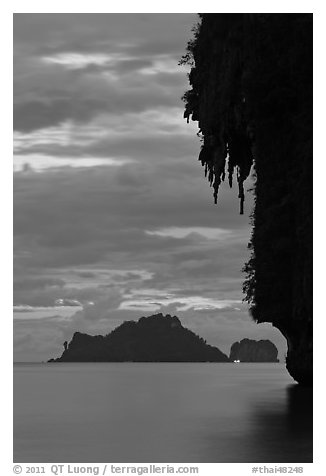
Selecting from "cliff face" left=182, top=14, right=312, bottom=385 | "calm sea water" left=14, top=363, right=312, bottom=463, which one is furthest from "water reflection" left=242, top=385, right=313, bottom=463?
"cliff face" left=182, top=14, right=312, bottom=385

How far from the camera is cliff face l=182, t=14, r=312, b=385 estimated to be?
3447 cm

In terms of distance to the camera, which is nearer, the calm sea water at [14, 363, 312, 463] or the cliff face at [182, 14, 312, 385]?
the calm sea water at [14, 363, 312, 463]

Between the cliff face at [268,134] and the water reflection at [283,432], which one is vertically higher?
the cliff face at [268,134]

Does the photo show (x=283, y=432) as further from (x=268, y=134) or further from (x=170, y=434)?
(x=268, y=134)

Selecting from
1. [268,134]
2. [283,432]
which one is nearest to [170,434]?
[283,432]

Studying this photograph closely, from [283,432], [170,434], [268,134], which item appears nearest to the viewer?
[283,432]

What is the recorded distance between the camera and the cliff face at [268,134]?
1357 inches

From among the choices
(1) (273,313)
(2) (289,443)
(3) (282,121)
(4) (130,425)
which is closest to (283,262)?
(1) (273,313)

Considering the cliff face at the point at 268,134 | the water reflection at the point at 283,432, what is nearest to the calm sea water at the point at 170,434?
the water reflection at the point at 283,432

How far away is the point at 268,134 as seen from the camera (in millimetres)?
40219

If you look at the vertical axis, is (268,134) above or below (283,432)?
above

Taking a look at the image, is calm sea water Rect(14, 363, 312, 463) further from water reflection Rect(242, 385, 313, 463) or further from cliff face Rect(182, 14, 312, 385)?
cliff face Rect(182, 14, 312, 385)

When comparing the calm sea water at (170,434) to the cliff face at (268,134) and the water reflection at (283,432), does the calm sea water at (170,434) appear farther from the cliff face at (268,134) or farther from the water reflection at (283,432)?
the cliff face at (268,134)

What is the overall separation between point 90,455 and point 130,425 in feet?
35.6
